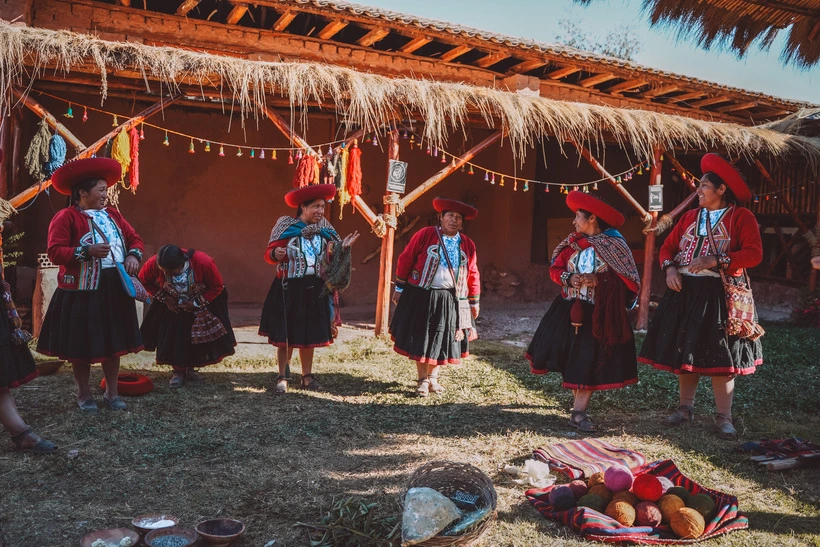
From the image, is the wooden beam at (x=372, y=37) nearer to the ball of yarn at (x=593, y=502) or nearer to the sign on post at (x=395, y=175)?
the sign on post at (x=395, y=175)

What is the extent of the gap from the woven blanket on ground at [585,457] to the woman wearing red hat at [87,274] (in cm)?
294

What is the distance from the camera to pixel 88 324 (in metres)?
4.59

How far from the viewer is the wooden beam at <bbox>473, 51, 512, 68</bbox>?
32.8ft

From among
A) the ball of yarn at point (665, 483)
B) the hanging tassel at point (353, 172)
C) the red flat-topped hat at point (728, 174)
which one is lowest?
the ball of yarn at point (665, 483)

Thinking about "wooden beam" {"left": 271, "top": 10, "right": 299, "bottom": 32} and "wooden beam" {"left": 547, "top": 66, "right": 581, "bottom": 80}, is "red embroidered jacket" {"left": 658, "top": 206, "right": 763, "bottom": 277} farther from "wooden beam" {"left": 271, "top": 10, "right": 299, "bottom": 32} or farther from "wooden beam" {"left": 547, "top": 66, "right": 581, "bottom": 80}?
"wooden beam" {"left": 547, "top": 66, "right": 581, "bottom": 80}

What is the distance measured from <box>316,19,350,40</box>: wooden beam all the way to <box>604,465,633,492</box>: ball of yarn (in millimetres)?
7074

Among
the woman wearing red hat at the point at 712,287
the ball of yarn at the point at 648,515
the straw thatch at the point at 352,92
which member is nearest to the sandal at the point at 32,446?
the ball of yarn at the point at 648,515

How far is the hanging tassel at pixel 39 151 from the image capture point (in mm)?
6574

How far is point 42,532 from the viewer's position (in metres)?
3.04

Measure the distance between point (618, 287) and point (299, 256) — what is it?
244 cm

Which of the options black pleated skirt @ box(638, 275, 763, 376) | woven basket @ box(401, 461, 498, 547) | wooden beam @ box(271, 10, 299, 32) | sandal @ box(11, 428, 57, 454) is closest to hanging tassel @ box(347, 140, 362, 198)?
wooden beam @ box(271, 10, 299, 32)

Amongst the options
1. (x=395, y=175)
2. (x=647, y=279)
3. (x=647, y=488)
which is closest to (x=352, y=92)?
(x=395, y=175)

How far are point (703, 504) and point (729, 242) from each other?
2.06 meters

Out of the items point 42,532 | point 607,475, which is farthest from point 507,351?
point 42,532
